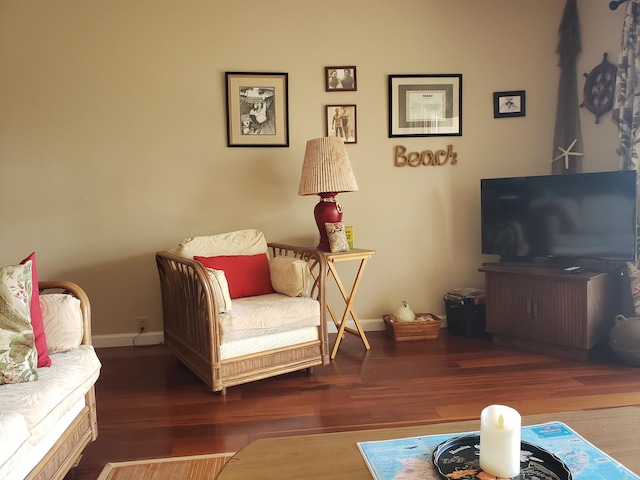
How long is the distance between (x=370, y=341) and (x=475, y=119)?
195 centimetres

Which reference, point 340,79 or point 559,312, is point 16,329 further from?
point 559,312

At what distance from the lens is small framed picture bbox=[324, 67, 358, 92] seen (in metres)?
3.48

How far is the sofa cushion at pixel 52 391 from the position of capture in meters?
1.35

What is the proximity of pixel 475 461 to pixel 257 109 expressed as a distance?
2.91 metres

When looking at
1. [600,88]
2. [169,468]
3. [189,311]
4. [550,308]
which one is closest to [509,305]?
[550,308]

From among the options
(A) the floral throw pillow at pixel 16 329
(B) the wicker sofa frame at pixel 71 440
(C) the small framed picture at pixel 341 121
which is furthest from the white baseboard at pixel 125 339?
(C) the small framed picture at pixel 341 121

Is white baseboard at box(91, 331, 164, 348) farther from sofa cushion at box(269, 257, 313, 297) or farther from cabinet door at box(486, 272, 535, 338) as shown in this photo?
cabinet door at box(486, 272, 535, 338)

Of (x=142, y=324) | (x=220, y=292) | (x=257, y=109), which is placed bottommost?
(x=142, y=324)

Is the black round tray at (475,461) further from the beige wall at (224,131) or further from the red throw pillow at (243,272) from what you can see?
the beige wall at (224,131)

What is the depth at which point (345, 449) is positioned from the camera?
1.14 metres

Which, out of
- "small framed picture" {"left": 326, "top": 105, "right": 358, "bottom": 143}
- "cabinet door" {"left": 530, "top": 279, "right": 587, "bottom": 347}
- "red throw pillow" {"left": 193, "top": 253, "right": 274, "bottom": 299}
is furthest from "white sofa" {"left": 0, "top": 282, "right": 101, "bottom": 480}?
"cabinet door" {"left": 530, "top": 279, "right": 587, "bottom": 347}

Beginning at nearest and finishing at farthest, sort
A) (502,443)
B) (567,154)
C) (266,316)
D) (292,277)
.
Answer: (502,443), (266,316), (292,277), (567,154)

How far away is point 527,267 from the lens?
312cm

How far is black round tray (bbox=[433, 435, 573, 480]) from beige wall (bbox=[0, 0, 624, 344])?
2.50 m
